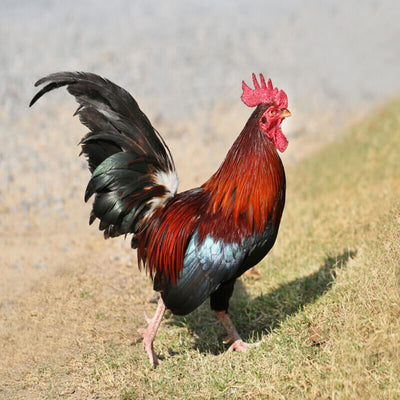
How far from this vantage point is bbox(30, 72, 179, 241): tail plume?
3.24 m

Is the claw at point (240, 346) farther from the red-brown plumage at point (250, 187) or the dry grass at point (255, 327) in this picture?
the red-brown plumage at point (250, 187)

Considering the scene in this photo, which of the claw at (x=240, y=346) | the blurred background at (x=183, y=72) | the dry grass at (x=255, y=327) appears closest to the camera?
the dry grass at (x=255, y=327)

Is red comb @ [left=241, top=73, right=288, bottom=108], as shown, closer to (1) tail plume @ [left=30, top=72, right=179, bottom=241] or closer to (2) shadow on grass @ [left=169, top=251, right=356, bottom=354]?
(1) tail plume @ [left=30, top=72, right=179, bottom=241]

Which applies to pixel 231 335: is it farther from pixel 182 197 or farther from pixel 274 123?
pixel 274 123

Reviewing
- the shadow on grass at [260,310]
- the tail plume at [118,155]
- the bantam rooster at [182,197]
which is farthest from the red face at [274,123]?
the shadow on grass at [260,310]

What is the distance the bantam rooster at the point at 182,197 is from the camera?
10.1 ft

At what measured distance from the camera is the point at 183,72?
996cm

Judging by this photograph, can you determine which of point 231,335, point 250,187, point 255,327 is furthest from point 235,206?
point 255,327

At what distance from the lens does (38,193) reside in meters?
6.30

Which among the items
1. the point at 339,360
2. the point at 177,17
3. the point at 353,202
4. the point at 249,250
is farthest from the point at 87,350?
the point at 177,17

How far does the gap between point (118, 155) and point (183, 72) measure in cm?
709

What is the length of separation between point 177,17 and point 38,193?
702cm

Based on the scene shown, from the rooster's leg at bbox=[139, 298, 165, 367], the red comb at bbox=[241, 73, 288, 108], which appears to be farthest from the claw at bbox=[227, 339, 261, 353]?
the red comb at bbox=[241, 73, 288, 108]

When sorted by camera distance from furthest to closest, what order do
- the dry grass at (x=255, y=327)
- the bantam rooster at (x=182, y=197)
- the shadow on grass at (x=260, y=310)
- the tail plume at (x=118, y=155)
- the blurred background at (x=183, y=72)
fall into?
the blurred background at (x=183, y=72), the shadow on grass at (x=260, y=310), the tail plume at (x=118, y=155), the bantam rooster at (x=182, y=197), the dry grass at (x=255, y=327)
